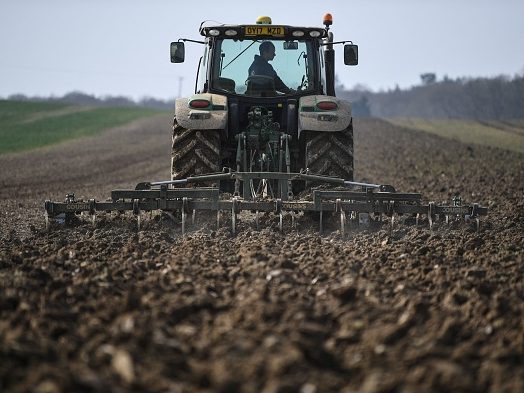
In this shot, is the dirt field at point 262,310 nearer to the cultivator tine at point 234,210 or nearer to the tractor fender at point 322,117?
the cultivator tine at point 234,210

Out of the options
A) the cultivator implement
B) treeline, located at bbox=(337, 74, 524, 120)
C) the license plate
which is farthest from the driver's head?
treeline, located at bbox=(337, 74, 524, 120)

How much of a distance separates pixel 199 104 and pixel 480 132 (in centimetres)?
3551

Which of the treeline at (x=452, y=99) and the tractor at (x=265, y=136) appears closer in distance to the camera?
the tractor at (x=265, y=136)

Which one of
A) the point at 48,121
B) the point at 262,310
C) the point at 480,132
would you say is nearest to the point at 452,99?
the point at 480,132

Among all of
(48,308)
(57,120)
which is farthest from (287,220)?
(57,120)

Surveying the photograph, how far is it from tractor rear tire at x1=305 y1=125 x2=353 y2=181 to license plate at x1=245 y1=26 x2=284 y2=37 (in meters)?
1.11

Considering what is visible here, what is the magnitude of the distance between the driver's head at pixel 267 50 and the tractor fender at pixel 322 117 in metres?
0.64

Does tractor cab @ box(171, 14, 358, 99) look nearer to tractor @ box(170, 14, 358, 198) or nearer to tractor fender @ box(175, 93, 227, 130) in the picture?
tractor @ box(170, 14, 358, 198)

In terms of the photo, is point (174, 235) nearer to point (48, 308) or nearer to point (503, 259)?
point (503, 259)

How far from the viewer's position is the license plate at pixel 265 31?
8867 mm

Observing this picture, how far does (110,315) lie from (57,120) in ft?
152

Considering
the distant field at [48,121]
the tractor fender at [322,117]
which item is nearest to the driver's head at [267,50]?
the tractor fender at [322,117]

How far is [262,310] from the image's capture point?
390cm

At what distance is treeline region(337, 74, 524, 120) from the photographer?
264 feet
